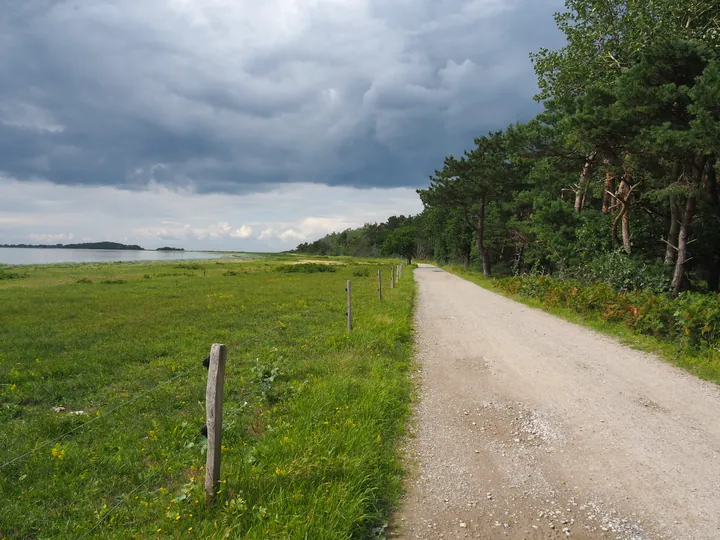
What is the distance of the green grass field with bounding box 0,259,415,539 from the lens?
138 inches

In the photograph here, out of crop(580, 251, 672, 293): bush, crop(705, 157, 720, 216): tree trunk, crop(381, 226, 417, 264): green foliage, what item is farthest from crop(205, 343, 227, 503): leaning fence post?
crop(381, 226, 417, 264): green foliage

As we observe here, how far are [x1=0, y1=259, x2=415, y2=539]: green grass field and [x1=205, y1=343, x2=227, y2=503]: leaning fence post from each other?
14 centimetres

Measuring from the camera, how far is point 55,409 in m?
6.67

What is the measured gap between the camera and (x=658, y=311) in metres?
9.87

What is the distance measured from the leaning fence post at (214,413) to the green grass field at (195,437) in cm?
14

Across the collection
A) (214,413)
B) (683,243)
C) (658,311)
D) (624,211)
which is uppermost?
(624,211)

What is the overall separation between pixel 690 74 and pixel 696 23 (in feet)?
16.8

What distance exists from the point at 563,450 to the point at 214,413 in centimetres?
406

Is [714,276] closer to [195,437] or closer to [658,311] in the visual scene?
[658,311]

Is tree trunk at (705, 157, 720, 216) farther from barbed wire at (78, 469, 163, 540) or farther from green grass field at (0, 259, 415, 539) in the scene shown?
barbed wire at (78, 469, 163, 540)

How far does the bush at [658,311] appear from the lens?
855cm

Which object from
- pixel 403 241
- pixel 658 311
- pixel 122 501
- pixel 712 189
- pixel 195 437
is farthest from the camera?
pixel 403 241

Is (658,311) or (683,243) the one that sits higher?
(683,243)

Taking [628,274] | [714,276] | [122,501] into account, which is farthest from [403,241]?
[122,501]
